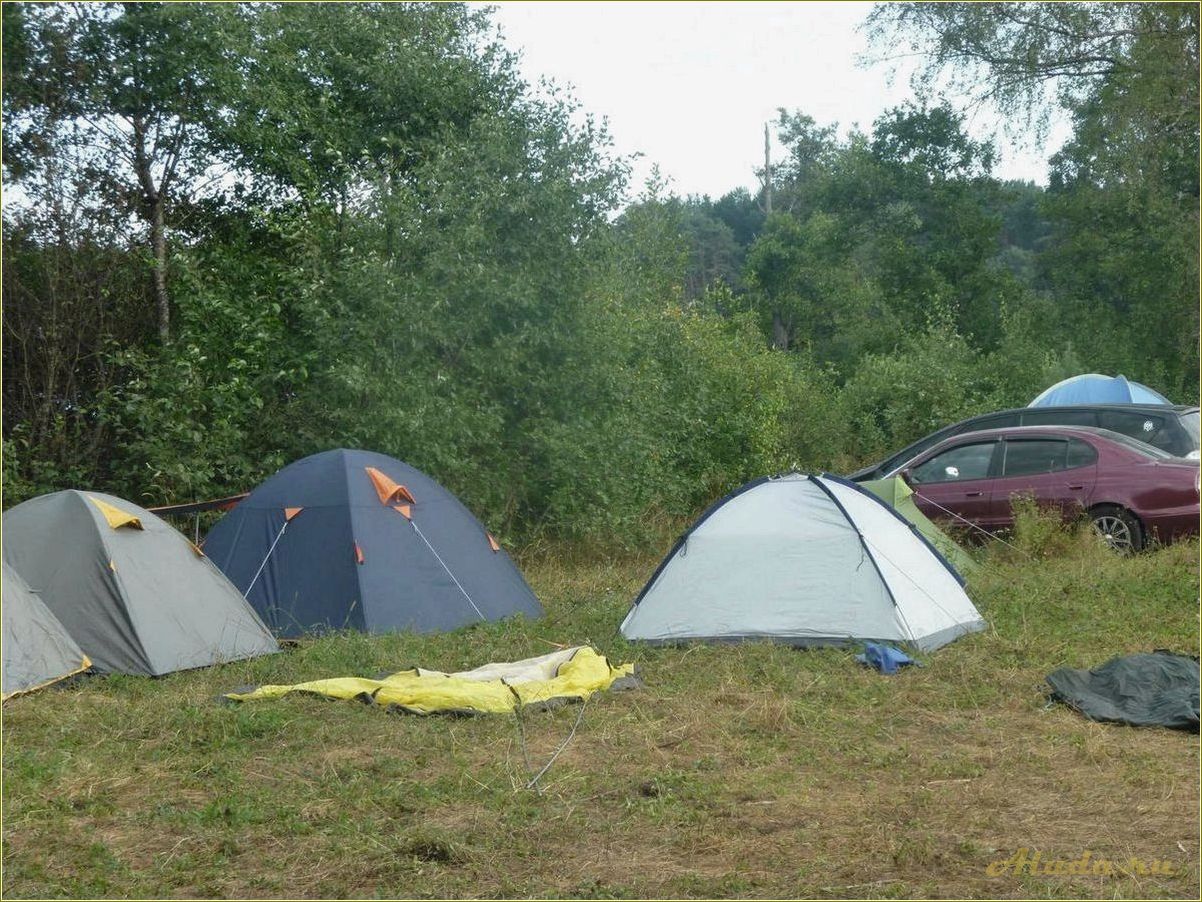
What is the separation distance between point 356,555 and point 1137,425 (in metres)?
8.18

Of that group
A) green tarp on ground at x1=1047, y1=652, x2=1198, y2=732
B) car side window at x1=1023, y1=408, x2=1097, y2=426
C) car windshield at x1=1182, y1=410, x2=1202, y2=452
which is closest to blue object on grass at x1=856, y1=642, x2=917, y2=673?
green tarp on ground at x1=1047, y1=652, x2=1198, y2=732

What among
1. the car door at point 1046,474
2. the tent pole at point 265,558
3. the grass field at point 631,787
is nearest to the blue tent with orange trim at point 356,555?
the tent pole at point 265,558

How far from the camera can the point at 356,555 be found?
941 cm

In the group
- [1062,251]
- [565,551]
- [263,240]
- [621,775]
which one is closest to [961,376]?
[1062,251]

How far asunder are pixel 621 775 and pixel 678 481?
9.36 m

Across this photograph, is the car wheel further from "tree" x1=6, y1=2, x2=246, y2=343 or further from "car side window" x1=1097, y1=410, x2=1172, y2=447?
"tree" x1=6, y1=2, x2=246, y2=343

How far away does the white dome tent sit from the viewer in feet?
27.6

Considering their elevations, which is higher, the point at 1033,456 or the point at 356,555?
the point at 1033,456

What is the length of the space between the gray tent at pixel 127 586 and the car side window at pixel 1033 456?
7.29 meters

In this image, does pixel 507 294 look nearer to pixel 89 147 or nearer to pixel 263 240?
pixel 263 240

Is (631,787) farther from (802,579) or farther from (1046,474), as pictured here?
(1046,474)

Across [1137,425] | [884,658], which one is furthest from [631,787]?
[1137,425]

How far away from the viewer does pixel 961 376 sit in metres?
21.6

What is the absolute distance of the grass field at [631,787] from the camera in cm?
475
